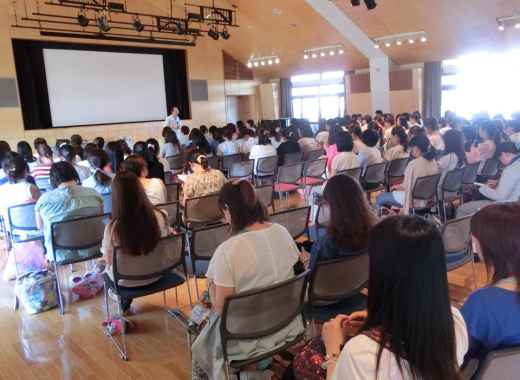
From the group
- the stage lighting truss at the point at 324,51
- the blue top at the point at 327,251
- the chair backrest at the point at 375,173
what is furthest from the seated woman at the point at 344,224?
the stage lighting truss at the point at 324,51

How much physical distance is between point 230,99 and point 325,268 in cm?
1499

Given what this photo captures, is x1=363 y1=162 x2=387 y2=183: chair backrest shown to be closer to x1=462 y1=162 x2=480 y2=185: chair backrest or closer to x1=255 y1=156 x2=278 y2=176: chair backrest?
x1=462 y1=162 x2=480 y2=185: chair backrest

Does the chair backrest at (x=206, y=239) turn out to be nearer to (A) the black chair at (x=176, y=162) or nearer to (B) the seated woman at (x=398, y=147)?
(B) the seated woman at (x=398, y=147)

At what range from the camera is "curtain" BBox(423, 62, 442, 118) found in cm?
1338

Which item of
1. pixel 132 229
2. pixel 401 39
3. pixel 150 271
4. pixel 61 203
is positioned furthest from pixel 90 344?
pixel 401 39

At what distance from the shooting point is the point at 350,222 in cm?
254

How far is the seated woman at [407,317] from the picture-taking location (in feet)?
3.81

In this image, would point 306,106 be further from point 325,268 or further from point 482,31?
point 325,268

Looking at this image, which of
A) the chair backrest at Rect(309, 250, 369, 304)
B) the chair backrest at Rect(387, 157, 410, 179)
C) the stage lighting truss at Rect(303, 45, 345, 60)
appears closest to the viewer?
the chair backrest at Rect(309, 250, 369, 304)

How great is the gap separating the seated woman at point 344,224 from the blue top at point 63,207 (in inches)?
90.6

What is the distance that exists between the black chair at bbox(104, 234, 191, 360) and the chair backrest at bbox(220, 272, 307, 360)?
1089 mm

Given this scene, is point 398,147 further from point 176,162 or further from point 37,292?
point 37,292

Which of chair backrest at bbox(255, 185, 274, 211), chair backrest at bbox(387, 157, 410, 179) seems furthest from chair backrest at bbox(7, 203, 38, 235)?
chair backrest at bbox(387, 157, 410, 179)

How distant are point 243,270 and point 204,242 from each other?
117 cm
